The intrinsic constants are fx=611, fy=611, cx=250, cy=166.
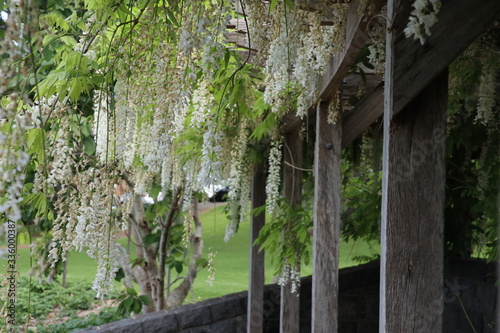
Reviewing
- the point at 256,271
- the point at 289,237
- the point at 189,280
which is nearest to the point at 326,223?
the point at 289,237

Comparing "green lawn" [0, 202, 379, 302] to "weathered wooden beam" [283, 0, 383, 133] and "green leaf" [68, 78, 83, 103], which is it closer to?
"weathered wooden beam" [283, 0, 383, 133]

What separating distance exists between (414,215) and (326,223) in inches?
63.1

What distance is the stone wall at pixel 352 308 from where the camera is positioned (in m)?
4.09

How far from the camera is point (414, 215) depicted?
4.49 ft

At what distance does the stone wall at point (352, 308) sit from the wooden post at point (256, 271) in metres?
0.12

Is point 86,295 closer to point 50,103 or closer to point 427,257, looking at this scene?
point 50,103

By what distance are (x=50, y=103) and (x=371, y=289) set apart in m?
3.57

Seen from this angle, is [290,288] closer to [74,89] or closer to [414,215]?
[74,89]

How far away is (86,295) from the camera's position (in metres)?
7.90

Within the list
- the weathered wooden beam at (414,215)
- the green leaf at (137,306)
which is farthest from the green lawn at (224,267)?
the weathered wooden beam at (414,215)

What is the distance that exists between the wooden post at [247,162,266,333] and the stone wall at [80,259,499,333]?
12 centimetres

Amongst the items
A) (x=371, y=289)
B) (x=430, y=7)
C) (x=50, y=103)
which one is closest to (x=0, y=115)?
(x=430, y=7)

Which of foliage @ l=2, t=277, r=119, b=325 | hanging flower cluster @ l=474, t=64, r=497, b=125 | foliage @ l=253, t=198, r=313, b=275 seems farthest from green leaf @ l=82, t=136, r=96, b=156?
foliage @ l=2, t=277, r=119, b=325

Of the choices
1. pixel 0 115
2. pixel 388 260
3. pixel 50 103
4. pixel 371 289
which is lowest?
pixel 371 289
